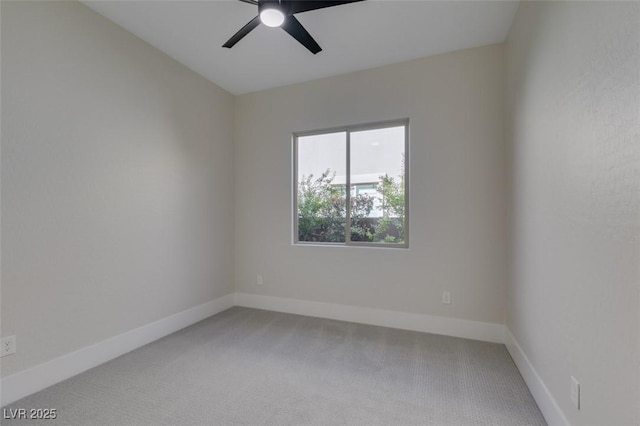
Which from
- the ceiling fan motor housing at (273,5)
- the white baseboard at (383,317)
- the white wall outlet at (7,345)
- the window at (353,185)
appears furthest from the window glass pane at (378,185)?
the white wall outlet at (7,345)

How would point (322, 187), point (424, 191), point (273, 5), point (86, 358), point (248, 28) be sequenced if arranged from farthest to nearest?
point (322, 187), point (424, 191), point (86, 358), point (248, 28), point (273, 5)

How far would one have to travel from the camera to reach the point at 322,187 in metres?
3.53

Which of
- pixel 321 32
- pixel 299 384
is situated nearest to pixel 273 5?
pixel 321 32

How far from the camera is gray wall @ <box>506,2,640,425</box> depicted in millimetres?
993

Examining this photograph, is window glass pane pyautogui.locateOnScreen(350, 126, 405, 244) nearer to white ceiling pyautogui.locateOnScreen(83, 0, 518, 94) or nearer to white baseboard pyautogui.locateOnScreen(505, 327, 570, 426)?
white ceiling pyautogui.locateOnScreen(83, 0, 518, 94)

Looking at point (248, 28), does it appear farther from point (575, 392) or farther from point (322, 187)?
point (575, 392)

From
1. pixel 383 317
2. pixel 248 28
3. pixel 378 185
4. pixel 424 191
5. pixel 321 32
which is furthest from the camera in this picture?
pixel 378 185

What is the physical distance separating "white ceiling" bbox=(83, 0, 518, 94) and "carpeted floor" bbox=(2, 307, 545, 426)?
285 cm

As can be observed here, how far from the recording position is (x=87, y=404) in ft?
5.81

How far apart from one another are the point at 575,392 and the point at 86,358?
124 inches

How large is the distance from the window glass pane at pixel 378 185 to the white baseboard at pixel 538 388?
1349mm

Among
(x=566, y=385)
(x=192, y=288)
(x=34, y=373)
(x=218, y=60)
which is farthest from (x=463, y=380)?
(x=218, y=60)

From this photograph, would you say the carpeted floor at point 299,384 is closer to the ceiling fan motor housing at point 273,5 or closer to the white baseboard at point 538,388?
the white baseboard at point 538,388

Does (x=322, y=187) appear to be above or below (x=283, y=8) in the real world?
below
